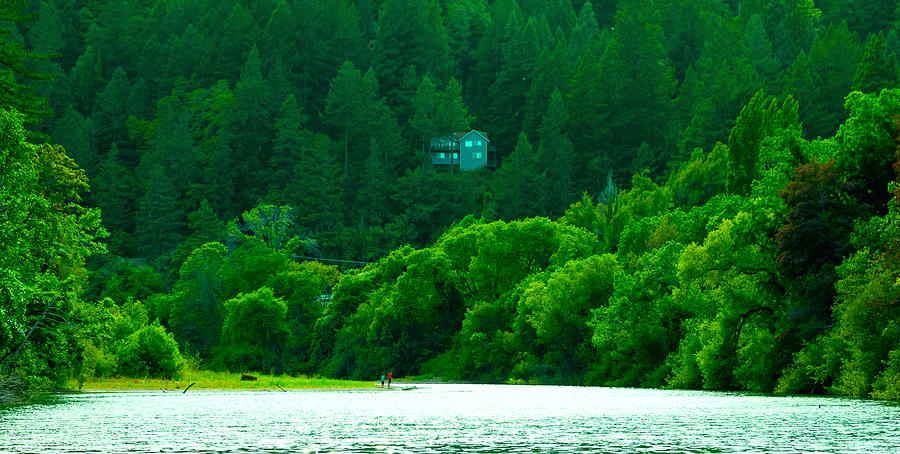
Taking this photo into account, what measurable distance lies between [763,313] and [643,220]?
33.9 meters

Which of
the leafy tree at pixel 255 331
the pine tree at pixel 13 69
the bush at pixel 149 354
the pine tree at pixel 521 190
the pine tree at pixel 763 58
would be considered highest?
the pine tree at pixel 763 58

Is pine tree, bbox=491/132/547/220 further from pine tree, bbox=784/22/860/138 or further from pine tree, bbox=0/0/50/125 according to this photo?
pine tree, bbox=0/0/50/125

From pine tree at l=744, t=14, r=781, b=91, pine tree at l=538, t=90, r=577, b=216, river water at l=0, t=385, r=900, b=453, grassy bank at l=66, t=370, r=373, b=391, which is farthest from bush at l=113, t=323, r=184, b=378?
pine tree at l=744, t=14, r=781, b=91

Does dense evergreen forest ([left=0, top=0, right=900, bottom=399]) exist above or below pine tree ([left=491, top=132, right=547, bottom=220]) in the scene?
below

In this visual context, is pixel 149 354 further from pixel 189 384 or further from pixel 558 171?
pixel 558 171

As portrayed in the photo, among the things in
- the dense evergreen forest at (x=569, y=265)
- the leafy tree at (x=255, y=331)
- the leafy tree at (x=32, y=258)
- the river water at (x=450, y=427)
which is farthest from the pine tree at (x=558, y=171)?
the river water at (x=450, y=427)

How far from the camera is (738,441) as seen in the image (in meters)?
31.9

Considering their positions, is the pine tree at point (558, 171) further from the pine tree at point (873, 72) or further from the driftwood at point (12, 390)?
the driftwood at point (12, 390)

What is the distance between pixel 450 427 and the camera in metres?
39.3

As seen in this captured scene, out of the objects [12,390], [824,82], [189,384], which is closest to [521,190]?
[824,82]

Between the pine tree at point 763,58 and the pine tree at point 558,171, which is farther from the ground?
the pine tree at point 763,58

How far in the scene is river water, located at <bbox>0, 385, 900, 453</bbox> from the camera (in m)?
30.2

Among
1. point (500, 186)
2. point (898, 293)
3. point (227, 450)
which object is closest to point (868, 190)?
point (898, 293)

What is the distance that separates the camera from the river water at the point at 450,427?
30219mm
